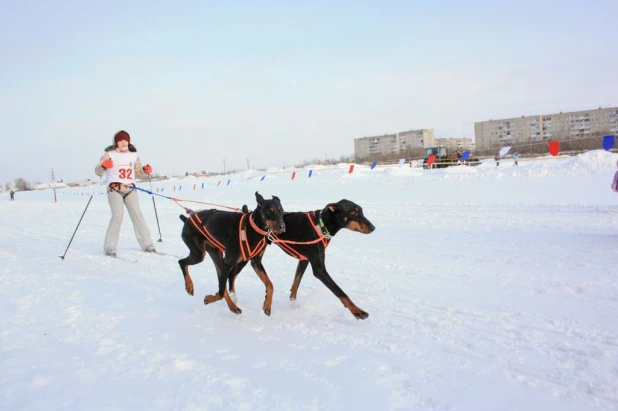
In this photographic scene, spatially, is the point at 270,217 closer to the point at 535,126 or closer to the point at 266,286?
the point at 266,286

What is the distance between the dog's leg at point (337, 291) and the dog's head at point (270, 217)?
51 cm

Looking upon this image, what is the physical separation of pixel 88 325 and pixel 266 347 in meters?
1.77

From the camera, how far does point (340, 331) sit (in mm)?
3580

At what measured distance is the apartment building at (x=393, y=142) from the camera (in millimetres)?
97562

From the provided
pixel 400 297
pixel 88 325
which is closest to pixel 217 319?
pixel 88 325

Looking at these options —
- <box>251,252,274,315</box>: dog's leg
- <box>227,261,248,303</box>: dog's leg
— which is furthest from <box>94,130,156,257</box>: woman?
<box>251,252,274,315</box>: dog's leg

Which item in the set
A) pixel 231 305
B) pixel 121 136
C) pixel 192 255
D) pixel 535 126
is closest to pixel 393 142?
pixel 535 126

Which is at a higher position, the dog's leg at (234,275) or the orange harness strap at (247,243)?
the orange harness strap at (247,243)

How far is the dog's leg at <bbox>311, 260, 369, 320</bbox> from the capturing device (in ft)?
12.2

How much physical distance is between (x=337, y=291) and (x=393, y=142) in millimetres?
103144

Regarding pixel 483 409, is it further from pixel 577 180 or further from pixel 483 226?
pixel 577 180

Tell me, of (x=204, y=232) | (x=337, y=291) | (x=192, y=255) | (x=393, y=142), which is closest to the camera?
(x=337, y=291)

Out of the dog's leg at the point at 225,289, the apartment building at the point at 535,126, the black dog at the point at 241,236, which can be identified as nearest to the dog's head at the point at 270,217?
the black dog at the point at 241,236

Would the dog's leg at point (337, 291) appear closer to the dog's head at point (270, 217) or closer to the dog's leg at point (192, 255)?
the dog's head at point (270, 217)
